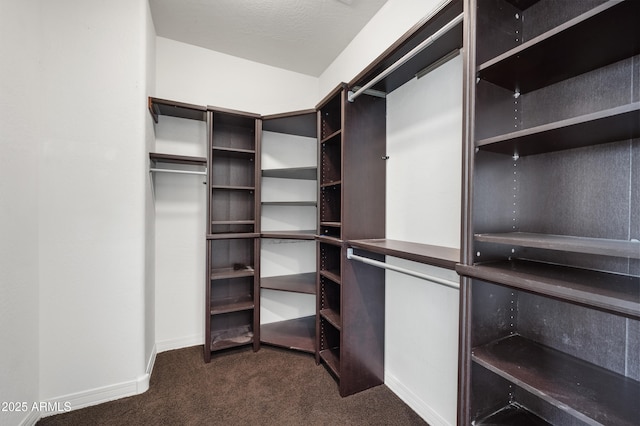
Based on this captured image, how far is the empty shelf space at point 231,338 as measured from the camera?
232 centimetres

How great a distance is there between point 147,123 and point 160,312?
1.67 meters

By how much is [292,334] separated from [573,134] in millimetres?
2491

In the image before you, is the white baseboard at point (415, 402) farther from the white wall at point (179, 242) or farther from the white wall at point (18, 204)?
the white wall at point (18, 204)

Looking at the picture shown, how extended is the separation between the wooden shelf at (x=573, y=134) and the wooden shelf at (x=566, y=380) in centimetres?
75

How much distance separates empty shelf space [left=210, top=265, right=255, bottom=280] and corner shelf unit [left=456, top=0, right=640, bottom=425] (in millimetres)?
1849

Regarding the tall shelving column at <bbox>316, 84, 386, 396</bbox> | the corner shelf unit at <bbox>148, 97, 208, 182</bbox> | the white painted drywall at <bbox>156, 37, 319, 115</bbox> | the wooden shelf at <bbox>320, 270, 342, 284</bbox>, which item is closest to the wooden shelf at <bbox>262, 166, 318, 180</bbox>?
the tall shelving column at <bbox>316, 84, 386, 396</bbox>

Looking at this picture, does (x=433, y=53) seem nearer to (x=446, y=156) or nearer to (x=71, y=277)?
(x=446, y=156)

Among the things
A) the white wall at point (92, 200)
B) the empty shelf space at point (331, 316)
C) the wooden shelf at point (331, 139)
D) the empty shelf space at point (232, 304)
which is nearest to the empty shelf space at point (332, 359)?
the empty shelf space at point (331, 316)

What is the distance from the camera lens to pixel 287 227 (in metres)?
2.79

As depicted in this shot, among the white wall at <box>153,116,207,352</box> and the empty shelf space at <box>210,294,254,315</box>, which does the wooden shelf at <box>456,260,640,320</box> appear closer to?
the empty shelf space at <box>210,294,254,315</box>

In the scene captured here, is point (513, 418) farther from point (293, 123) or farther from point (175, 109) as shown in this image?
point (175, 109)

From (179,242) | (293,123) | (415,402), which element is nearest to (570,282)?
(415,402)

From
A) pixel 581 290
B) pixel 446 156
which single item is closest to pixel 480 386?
pixel 581 290

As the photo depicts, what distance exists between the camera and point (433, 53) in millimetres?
1412
